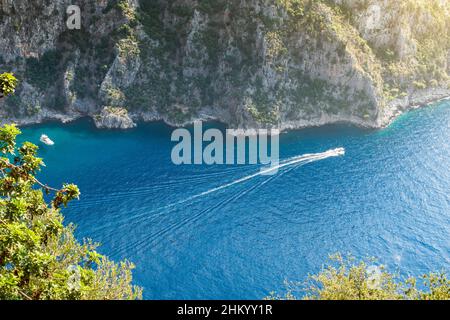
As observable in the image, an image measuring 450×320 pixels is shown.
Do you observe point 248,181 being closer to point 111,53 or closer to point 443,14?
point 111,53

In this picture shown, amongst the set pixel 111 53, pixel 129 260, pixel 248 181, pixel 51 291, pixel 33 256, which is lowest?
pixel 129 260

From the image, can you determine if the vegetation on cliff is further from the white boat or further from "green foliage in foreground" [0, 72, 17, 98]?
the white boat

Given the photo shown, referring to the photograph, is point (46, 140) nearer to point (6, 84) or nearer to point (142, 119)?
point (142, 119)

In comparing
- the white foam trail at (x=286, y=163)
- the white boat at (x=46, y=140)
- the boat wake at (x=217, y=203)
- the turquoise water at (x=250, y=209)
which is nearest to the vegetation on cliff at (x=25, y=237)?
the turquoise water at (x=250, y=209)

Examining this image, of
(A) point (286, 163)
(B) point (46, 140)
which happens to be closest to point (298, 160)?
(A) point (286, 163)

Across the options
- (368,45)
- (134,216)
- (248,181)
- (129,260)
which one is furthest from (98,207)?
(368,45)

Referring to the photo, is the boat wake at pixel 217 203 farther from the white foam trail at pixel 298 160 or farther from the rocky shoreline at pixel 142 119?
the rocky shoreline at pixel 142 119
